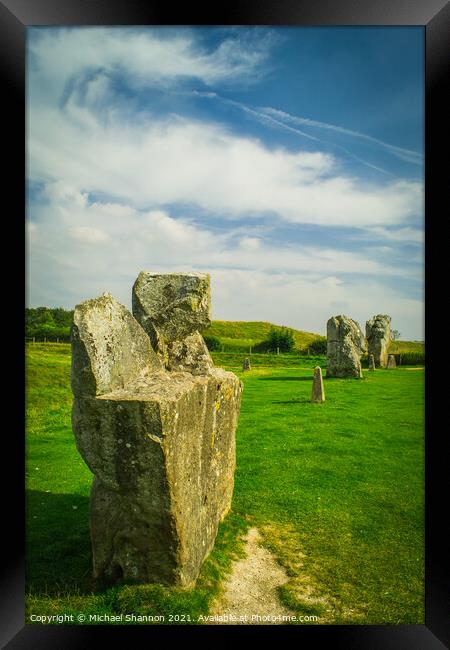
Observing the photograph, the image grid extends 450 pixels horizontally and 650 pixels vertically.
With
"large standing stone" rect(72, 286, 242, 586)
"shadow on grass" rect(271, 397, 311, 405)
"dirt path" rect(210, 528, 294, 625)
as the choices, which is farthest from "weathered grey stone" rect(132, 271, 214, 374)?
"shadow on grass" rect(271, 397, 311, 405)

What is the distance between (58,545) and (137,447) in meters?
3.18

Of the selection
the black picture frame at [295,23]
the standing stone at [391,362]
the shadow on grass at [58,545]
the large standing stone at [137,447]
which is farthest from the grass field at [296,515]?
the standing stone at [391,362]

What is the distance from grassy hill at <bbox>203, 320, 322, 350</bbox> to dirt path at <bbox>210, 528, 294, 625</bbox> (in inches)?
1725

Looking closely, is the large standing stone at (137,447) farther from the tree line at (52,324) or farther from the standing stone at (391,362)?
the standing stone at (391,362)

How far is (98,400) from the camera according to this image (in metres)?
4.80

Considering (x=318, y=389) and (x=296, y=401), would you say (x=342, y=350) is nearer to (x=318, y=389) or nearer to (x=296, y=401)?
(x=318, y=389)

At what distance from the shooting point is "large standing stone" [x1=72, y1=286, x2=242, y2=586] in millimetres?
4809

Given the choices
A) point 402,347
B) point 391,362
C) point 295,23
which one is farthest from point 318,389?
point 402,347

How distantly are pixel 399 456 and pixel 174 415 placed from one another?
29.2 feet

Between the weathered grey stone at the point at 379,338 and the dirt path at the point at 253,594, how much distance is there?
103ft

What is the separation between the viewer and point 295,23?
6.36 m

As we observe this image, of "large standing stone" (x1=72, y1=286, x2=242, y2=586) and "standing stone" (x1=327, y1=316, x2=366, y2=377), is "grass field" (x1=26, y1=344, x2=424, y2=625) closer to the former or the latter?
"large standing stone" (x1=72, y1=286, x2=242, y2=586)
